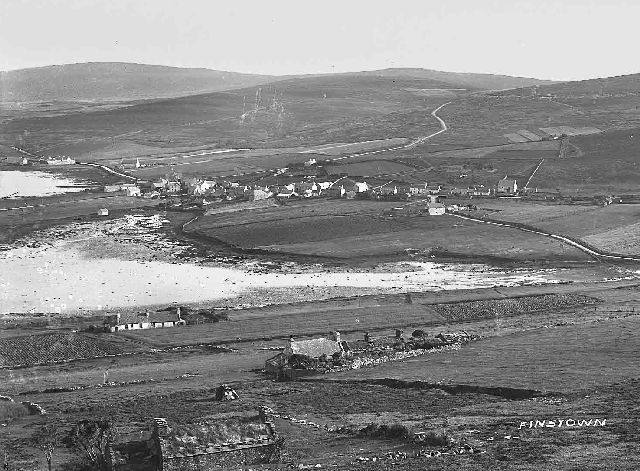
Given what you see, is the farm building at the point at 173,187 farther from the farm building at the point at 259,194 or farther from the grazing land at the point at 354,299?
the farm building at the point at 259,194

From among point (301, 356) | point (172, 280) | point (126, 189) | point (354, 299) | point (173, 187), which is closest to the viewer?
point (301, 356)

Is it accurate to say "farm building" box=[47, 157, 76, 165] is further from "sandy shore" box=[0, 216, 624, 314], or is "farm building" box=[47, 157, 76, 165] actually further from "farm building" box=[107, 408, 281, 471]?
"farm building" box=[107, 408, 281, 471]

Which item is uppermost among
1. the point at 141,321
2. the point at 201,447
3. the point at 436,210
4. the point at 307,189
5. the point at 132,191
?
the point at 201,447

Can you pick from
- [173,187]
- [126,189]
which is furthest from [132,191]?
[173,187]

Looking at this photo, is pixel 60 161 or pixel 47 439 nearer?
pixel 47 439

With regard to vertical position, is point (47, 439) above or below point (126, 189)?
above

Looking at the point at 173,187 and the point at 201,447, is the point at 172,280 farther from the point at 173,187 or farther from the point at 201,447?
the point at 173,187
